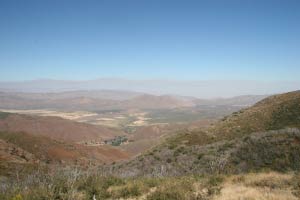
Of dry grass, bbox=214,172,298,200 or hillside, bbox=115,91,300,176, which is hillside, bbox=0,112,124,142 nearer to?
hillside, bbox=115,91,300,176

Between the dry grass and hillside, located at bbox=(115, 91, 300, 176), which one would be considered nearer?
the dry grass

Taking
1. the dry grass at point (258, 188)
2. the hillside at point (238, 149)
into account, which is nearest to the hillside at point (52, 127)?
the hillside at point (238, 149)

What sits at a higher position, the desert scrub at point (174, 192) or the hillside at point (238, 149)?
the desert scrub at point (174, 192)

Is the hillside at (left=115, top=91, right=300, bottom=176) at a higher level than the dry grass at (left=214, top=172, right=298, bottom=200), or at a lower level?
lower

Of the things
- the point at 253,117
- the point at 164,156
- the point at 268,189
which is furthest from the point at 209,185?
the point at 253,117

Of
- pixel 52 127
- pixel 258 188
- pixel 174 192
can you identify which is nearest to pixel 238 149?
pixel 258 188

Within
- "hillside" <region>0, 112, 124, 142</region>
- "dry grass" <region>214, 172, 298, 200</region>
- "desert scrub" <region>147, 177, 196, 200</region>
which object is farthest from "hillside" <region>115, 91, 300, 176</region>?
"hillside" <region>0, 112, 124, 142</region>

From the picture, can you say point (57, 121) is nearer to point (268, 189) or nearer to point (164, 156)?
point (164, 156)

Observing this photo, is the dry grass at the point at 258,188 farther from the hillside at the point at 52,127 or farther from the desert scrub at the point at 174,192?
the hillside at the point at 52,127
